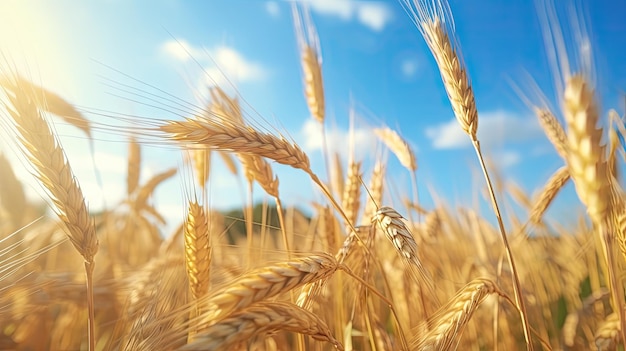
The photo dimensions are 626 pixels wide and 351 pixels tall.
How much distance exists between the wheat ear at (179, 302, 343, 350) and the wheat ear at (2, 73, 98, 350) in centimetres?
44

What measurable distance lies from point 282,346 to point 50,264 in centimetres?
212

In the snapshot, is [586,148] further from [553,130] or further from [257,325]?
[553,130]

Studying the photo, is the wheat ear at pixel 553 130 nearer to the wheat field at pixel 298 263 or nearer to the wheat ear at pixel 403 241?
the wheat field at pixel 298 263

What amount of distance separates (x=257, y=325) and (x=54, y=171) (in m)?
0.70

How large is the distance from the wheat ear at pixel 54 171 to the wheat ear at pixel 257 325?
442mm

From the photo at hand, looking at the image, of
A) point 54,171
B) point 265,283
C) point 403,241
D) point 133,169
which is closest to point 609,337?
point 403,241

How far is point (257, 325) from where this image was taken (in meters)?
0.91

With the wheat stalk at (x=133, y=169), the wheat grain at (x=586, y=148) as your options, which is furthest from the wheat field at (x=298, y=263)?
the wheat stalk at (x=133, y=169)

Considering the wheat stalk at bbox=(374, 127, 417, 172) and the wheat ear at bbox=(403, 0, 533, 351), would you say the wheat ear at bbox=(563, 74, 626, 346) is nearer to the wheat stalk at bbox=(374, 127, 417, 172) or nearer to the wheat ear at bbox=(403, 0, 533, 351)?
the wheat ear at bbox=(403, 0, 533, 351)

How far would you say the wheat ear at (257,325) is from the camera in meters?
0.80

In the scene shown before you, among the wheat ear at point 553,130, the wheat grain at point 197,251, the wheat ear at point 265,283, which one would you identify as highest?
the wheat ear at point 553,130

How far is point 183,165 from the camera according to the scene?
5.06ft

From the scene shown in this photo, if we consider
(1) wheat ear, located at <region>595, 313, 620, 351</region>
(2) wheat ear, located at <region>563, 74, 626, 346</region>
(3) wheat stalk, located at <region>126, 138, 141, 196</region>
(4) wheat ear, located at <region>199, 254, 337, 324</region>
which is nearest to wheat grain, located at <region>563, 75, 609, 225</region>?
(2) wheat ear, located at <region>563, 74, 626, 346</region>

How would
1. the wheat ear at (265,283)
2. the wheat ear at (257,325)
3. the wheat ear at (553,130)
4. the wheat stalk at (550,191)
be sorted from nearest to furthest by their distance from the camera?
the wheat ear at (257,325), the wheat ear at (265,283), the wheat ear at (553,130), the wheat stalk at (550,191)
